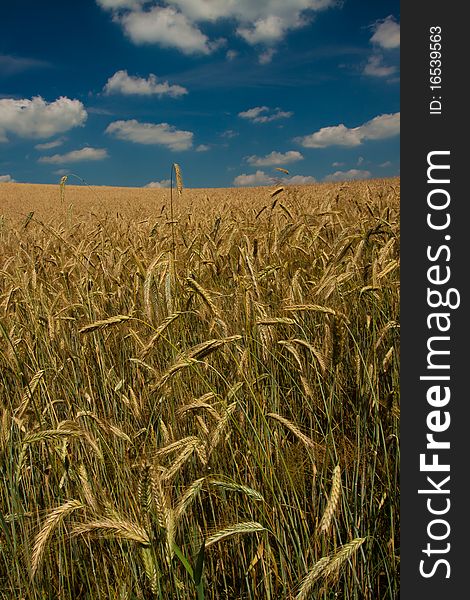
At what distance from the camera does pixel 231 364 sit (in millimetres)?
1887

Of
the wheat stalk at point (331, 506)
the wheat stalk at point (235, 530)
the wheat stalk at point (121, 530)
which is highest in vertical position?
the wheat stalk at point (121, 530)

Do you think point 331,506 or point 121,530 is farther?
point 331,506

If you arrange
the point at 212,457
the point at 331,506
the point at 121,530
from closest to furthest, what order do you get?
the point at 121,530
the point at 331,506
the point at 212,457

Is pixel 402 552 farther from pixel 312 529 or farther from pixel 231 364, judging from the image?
pixel 231 364

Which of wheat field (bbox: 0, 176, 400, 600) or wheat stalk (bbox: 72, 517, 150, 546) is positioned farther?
wheat field (bbox: 0, 176, 400, 600)

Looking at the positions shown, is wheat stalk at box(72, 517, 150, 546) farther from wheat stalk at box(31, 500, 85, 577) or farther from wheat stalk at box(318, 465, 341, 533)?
wheat stalk at box(318, 465, 341, 533)

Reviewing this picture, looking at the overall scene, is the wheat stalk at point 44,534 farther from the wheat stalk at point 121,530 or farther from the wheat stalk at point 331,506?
the wheat stalk at point 331,506

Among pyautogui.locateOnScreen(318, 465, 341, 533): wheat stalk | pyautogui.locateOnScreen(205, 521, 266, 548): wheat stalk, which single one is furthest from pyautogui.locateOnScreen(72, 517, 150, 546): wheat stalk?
pyautogui.locateOnScreen(318, 465, 341, 533): wheat stalk

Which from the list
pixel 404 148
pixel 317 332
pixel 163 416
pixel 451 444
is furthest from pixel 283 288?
pixel 451 444

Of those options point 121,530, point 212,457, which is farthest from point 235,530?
point 212,457

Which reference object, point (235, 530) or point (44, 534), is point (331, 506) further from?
point (44, 534)

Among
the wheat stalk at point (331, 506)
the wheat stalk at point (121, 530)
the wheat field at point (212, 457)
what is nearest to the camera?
the wheat stalk at point (121, 530)

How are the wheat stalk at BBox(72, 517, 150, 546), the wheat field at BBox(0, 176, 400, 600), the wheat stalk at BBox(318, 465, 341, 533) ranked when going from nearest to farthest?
the wheat stalk at BBox(72, 517, 150, 546), the wheat stalk at BBox(318, 465, 341, 533), the wheat field at BBox(0, 176, 400, 600)

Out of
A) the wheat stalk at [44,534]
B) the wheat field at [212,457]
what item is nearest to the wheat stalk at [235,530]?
the wheat field at [212,457]
